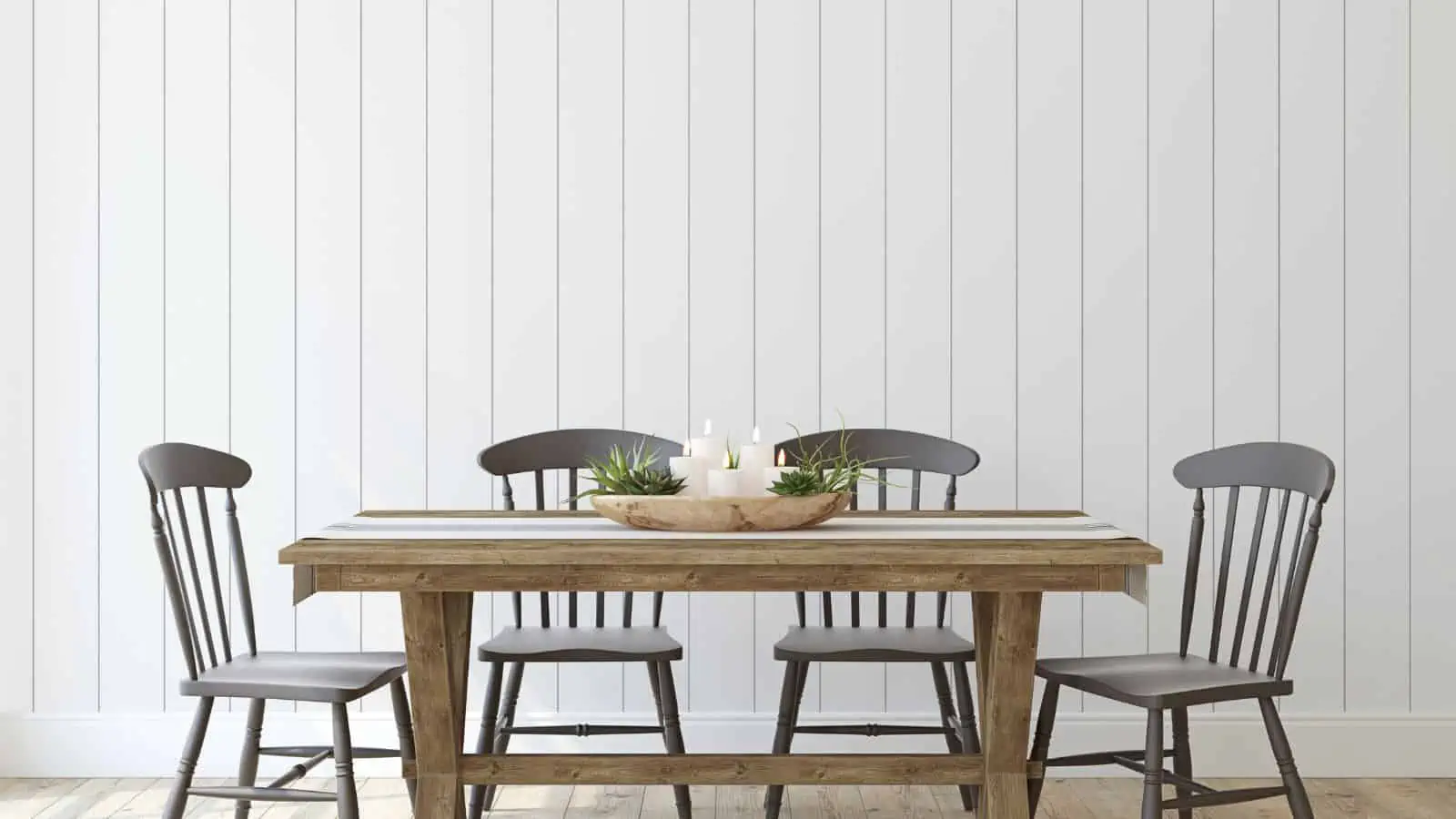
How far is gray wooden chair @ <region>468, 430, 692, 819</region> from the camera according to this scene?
2.55 m

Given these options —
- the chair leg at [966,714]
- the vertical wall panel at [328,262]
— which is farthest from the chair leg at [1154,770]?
the vertical wall panel at [328,262]

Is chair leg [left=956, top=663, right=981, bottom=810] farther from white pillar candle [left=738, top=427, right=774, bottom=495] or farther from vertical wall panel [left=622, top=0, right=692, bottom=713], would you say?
vertical wall panel [left=622, top=0, right=692, bottom=713]

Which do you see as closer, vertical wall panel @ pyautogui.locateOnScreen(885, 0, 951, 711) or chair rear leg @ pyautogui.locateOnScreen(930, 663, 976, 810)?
chair rear leg @ pyautogui.locateOnScreen(930, 663, 976, 810)

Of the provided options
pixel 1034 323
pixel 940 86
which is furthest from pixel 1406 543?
pixel 940 86

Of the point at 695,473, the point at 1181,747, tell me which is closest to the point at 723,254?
the point at 695,473

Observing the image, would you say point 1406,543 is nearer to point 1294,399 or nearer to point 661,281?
point 1294,399

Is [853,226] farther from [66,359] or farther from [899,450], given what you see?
[66,359]

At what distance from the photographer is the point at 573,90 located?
3217mm

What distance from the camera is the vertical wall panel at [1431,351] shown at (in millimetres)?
3207

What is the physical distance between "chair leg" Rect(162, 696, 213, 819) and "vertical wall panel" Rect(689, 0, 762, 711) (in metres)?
1.23

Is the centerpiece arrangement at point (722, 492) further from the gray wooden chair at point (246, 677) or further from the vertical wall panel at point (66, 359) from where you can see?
the vertical wall panel at point (66, 359)

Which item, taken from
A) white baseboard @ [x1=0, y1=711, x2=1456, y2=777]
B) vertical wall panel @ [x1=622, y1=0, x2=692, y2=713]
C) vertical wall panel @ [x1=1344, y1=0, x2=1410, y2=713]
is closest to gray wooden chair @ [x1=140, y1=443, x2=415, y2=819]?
white baseboard @ [x1=0, y1=711, x2=1456, y2=777]

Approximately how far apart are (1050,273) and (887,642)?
110 centimetres

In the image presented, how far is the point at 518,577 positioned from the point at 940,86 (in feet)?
5.88
